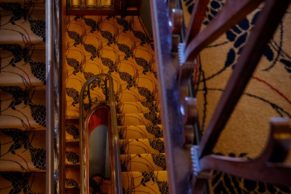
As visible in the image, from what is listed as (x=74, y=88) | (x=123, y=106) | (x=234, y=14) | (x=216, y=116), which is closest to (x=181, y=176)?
(x=216, y=116)

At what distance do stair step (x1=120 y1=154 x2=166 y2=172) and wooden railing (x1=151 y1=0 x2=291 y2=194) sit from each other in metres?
3.55

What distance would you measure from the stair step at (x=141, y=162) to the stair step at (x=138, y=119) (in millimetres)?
1071

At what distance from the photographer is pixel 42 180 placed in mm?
3004

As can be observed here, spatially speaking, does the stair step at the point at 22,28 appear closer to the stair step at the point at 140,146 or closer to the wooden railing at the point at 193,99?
the wooden railing at the point at 193,99

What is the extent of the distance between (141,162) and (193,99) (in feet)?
13.0

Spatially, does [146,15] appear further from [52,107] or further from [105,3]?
[52,107]

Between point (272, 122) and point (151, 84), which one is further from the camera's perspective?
point (151, 84)

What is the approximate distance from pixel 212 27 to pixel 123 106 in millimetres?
5694

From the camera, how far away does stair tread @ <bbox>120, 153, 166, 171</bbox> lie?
5.14 metres

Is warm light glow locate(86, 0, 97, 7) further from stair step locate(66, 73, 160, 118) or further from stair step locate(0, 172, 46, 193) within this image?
stair step locate(0, 172, 46, 193)

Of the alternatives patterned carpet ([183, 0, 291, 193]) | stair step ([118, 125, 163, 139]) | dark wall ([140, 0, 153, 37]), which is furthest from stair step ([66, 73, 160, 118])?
patterned carpet ([183, 0, 291, 193])

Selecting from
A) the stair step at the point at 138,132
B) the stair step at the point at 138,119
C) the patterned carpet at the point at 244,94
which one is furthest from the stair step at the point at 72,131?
the patterned carpet at the point at 244,94

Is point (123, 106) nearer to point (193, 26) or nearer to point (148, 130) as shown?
point (148, 130)

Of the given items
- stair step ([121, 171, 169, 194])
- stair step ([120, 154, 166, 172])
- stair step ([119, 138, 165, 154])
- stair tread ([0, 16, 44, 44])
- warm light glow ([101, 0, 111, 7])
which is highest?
warm light glow ([101, 0, 111, 7])
